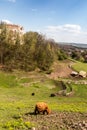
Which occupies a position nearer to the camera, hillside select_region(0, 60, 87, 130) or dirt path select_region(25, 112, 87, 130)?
dirt path select_region(25, 112, 87, 130)

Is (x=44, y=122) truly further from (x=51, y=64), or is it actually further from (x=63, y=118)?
(x=51, y=64)

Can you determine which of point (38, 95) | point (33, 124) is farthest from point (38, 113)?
point (38, 95)

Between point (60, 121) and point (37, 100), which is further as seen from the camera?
point (37, 100)

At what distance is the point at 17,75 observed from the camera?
69.2 metres

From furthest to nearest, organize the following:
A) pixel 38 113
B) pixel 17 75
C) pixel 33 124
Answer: pixel 17 75 < pixel 38 113 < pixel 33 124

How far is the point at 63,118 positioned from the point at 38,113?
2.69 m

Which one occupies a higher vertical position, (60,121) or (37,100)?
(60,121)

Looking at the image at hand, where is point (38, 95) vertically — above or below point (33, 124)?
below

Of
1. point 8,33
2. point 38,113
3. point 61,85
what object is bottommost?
point 61,85

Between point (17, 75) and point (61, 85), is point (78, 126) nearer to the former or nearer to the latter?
point (61, 85)

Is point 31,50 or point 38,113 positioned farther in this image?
point 31,50

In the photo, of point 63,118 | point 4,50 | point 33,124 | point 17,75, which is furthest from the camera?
point 4,50

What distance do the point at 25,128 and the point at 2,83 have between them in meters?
44.5

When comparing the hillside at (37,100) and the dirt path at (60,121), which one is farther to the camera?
the hillside at (37,100)
